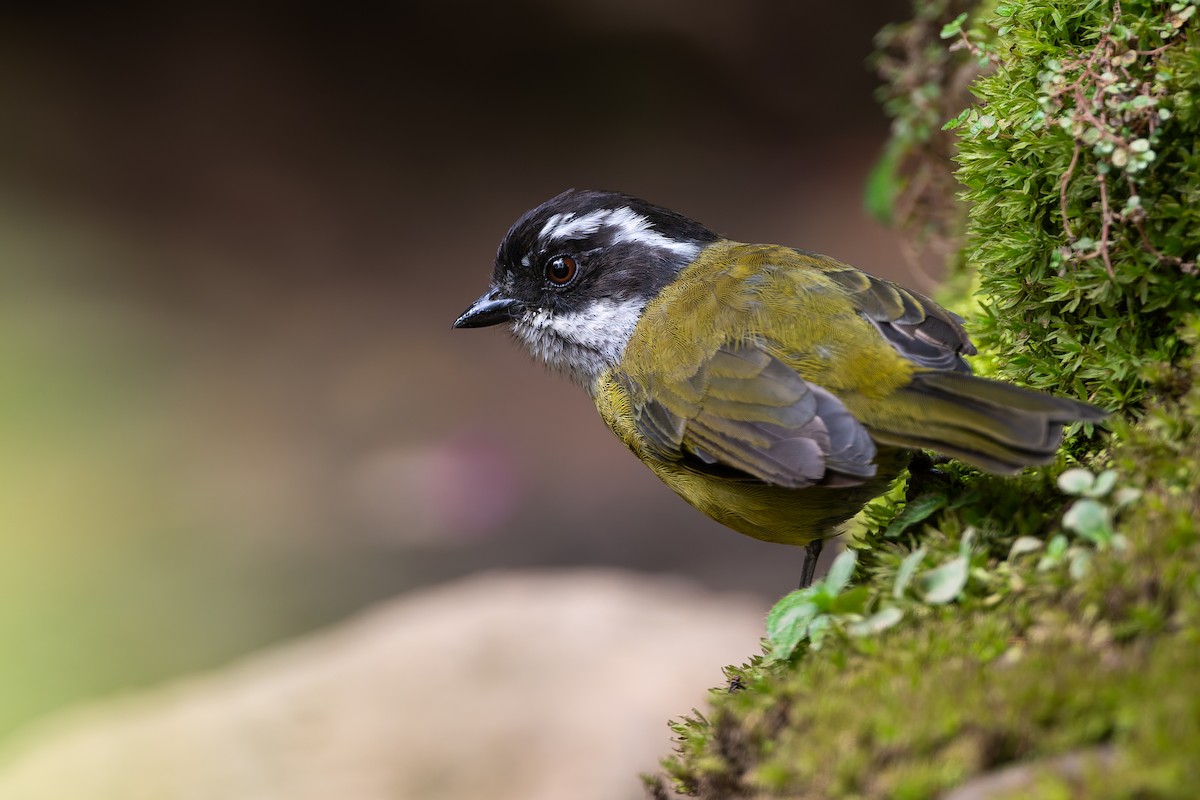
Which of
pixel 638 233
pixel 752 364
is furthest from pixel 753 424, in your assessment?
pixel 638 233

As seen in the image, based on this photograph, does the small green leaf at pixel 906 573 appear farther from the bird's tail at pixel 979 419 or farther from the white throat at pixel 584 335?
the white throat at pixel 584 335

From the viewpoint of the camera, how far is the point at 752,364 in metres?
3.23

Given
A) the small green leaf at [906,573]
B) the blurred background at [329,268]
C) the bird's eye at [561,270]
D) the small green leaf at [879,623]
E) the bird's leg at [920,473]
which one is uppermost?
the blurred background at [329,268]

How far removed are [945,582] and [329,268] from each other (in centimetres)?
1150

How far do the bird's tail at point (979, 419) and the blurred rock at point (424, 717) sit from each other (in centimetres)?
260

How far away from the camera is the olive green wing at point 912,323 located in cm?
300

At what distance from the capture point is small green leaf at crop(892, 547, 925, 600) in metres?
2.47

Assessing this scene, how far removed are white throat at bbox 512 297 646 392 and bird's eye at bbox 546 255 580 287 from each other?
13cm

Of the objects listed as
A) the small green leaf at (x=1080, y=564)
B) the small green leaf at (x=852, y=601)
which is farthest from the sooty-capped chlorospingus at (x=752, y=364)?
the small green leaf at (x=852, y=601)

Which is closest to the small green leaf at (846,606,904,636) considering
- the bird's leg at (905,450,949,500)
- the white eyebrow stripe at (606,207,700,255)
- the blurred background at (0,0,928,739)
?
the bird's leg at (905,450,949,500)

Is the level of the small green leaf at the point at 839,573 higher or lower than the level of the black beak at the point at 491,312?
lower

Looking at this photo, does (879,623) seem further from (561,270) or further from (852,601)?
(561,270)

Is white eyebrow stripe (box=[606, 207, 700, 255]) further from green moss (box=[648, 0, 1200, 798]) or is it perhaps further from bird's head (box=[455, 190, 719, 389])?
green moss (box=[648, 0, 1200, 798])

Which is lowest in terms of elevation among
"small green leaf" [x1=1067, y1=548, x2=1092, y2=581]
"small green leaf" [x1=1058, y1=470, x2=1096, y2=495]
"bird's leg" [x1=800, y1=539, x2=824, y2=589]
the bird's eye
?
"small green leaf" [x1=1067, y1=548, x2=1092, y2=581]
